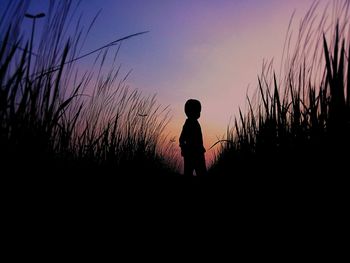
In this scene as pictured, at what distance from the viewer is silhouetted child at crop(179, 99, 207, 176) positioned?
338cm

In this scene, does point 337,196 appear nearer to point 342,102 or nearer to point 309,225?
point 309,225

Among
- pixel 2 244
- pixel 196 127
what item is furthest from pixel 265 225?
pixel 196 127

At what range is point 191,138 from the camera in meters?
3.50

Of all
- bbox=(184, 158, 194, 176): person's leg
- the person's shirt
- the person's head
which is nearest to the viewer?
bbox=(184, 158, 194, 176): person's leg

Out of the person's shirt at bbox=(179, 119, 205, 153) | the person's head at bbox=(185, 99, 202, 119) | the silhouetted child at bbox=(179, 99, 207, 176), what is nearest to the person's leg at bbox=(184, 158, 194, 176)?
the silhouetted child at bbox=(179, 99, 207, 176)

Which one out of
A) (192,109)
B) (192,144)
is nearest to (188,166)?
(192,144)

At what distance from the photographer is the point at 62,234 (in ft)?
3.16

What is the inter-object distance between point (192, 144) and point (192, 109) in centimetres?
41

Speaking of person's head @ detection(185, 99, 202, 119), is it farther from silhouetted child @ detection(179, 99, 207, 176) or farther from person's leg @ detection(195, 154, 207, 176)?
person's leg @ detection(195, 154, 207, 176)

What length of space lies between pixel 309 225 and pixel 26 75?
3.05 feet

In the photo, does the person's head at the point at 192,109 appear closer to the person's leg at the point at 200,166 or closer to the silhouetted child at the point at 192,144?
the silhouetted child at the point at 192,144

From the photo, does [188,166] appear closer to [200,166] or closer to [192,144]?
[200,166]

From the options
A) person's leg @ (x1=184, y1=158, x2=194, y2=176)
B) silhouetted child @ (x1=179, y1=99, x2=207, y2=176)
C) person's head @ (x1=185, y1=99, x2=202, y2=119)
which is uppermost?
person's head @ (x1=185, y1=99, x2=202, y2=119)

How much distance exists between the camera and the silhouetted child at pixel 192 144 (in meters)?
3.38
